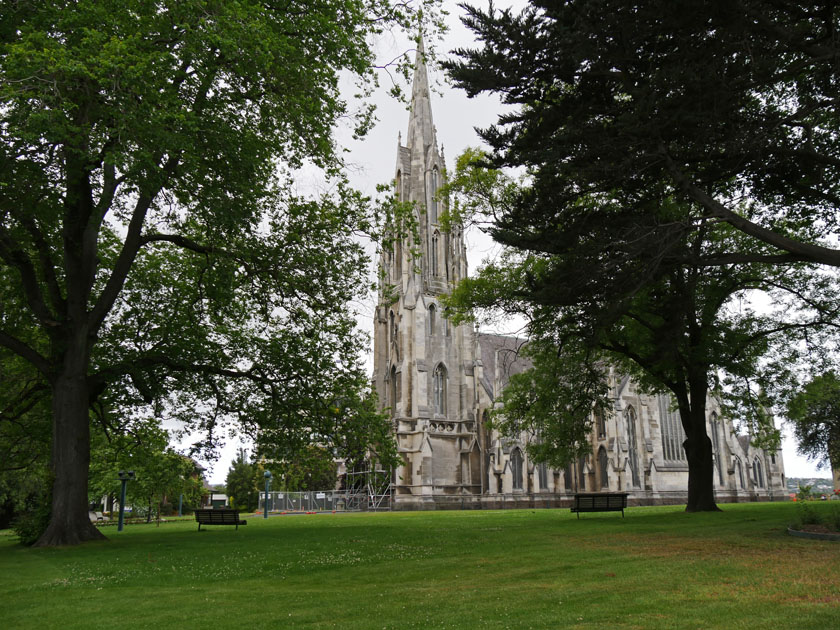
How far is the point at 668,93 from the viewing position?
400 inches

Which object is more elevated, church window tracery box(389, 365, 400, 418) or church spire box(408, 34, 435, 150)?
church spire box(408, 34, 435, 150)

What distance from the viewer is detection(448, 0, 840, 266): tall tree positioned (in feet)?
32.1

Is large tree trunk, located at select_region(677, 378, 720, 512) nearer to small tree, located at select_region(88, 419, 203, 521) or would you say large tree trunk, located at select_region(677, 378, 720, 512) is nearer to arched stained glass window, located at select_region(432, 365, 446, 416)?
small tree, located at select_region(88, 419, 203, 521)

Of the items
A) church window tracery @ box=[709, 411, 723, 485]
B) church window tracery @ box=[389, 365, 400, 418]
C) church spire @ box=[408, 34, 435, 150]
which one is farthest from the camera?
church spire @ box=[408, 34, 435, 150]

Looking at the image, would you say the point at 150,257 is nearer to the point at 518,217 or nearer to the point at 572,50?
the point at 518,217

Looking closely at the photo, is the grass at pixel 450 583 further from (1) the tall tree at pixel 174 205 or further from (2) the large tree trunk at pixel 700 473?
(2) the large tree trunk at pixel 700 473

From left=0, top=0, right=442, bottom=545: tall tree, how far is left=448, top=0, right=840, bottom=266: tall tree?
18.3 ft

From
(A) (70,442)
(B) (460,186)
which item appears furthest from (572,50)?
(A) (70,442)

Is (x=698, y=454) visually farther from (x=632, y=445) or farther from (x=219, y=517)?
(x=632, y=445)

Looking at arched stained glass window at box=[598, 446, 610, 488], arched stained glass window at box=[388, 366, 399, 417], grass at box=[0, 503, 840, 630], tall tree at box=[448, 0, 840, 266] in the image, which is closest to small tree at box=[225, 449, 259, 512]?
arched stained glass window at box=[388, 366, 399, 417]

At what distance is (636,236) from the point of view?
11.4 meters

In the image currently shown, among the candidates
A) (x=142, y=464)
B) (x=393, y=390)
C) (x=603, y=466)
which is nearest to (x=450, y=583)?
(x=142, y=464)

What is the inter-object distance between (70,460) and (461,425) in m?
40.1

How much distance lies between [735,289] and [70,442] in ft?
65.1
